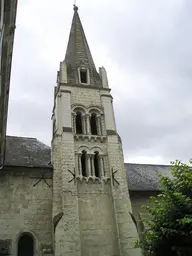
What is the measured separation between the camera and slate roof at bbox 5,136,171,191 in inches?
703

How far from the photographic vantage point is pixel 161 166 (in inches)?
1041

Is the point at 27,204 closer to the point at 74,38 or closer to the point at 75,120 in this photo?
the point at 75,120

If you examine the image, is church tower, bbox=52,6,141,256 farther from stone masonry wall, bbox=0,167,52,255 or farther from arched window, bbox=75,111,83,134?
stone masonry wall, bbox=0,167,52,255

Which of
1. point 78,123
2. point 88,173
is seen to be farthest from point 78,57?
point 88,173

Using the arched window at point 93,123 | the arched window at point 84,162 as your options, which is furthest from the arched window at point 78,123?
the arched window at point 84,162

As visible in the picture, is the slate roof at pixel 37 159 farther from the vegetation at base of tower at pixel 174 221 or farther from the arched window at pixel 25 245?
the vegetation at base of tower at pixel 174 221

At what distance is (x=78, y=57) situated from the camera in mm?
23906

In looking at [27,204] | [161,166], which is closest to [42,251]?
[27,204]

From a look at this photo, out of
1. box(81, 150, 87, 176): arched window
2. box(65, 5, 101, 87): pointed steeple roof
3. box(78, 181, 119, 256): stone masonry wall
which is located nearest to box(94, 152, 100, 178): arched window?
box(81, 150, 87, 176): arched window

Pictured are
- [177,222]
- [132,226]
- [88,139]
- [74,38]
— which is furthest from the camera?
[74,38]

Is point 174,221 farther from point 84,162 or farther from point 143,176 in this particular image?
point 143,176

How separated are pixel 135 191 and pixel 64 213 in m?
5.95

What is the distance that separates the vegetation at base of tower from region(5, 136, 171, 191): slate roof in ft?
23.9

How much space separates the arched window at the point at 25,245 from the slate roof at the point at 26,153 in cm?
433
